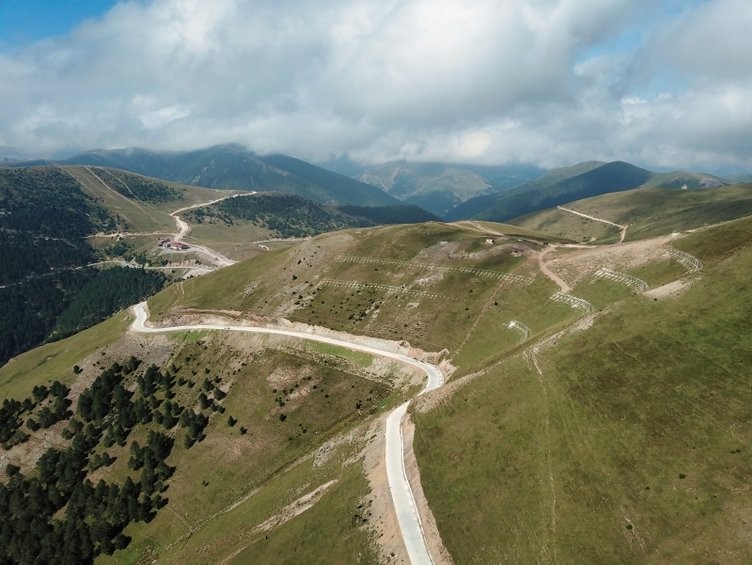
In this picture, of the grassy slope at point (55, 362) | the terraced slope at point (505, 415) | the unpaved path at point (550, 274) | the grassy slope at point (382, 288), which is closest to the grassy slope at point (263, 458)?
the terraced slope at point (505, 415)

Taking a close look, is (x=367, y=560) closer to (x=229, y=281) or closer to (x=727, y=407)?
(x=727, y=407)

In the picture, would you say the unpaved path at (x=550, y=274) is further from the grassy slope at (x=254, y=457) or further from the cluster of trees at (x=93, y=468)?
the cluster of trees at (x=93, y=468)

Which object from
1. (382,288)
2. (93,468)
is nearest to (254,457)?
(93,468)

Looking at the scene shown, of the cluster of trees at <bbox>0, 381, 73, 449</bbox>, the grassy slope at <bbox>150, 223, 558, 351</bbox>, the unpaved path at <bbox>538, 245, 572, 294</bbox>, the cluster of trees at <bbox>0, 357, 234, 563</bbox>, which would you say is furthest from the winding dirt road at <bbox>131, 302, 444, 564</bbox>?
the cluster of trees at <bbox>0, 381, 73, 449</bbox>

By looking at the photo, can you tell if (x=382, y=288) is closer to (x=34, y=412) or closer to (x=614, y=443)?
A: (x=614, y=443)

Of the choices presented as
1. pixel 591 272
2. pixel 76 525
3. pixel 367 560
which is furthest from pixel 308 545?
pixel 591 272

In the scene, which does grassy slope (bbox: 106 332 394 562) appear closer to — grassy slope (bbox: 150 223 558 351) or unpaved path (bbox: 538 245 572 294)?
grassy slope (bbox: 150 223 558 351)

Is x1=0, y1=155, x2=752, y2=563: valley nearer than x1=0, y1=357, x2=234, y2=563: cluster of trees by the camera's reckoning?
Yes
